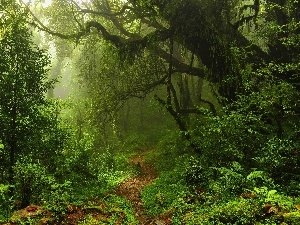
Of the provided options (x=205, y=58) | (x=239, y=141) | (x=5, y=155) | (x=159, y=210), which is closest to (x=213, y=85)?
(x=205, y=58)

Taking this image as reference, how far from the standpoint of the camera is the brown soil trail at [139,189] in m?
9.30

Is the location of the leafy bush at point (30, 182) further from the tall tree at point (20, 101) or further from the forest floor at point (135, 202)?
the forest floor at point (135, 202)

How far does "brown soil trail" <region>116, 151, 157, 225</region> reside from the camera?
9.30 metres

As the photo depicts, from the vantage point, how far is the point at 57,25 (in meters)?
24.4

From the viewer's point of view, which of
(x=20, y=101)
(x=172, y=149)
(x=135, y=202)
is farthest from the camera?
(x=172, y=149)

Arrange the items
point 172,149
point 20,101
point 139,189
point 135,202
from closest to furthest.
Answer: point 20,101
point 135,202
point 139,189
point 172,149

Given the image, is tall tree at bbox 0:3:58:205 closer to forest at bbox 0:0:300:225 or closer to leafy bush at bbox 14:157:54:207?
forest at bbox 0:0:300:225

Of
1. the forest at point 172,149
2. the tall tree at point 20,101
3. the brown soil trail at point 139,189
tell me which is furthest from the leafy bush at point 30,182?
the brown soil trail at point 139,189

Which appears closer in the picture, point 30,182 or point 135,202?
point 30,182

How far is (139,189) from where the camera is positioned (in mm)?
12852

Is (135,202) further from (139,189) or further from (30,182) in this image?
(30,182)

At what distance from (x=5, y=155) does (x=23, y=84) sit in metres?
2.52

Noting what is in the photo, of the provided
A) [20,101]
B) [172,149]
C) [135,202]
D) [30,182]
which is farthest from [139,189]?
[20,101]

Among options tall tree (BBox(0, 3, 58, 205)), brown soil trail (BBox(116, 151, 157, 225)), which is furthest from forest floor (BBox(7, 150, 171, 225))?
tall tree (BBox(0, 3, 58, 205))
